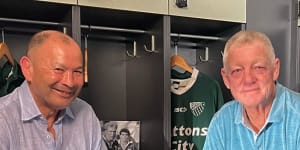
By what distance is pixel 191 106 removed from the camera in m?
2.03

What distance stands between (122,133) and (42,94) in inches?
31.7

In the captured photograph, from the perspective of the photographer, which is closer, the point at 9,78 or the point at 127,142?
the point at 9,78

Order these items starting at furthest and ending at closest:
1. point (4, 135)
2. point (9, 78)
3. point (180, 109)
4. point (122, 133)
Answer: point (122, 133)
point (180, 109)
point (9, 78)
point (4, 135)

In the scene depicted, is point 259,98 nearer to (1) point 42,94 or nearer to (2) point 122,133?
(1) point 42,94

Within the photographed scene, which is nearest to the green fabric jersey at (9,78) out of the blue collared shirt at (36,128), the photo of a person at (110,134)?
the blue collared shirt at (36,128)

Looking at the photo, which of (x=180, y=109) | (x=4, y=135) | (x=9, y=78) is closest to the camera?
(x=4, y=135)

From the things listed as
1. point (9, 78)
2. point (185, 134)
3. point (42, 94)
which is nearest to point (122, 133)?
point (185, 134)

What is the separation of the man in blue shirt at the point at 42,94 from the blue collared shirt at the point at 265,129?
0.55m

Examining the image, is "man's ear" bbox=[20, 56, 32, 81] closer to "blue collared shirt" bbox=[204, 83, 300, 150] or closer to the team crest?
"blue collared shirt" bbox=[204, 83, 300, 150]

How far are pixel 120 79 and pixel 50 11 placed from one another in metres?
0.61

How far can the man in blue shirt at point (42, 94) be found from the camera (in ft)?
4.44

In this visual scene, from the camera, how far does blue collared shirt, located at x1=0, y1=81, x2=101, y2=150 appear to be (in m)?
1.34

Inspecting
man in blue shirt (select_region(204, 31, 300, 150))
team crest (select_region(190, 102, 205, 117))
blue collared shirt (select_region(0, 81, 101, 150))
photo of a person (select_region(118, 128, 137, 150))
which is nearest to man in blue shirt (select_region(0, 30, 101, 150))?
blue collared shirt (select_region(0, 81, 101, 150))

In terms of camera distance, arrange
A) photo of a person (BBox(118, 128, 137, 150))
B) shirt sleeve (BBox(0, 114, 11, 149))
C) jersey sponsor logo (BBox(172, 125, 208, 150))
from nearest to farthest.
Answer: shirt sleeve (BBox(0, 114, 11, 149))
jersey sponsor logo (BBox(172, 125, 208, 150))
photo of a person (BBox(118, 128, 137, 150))
